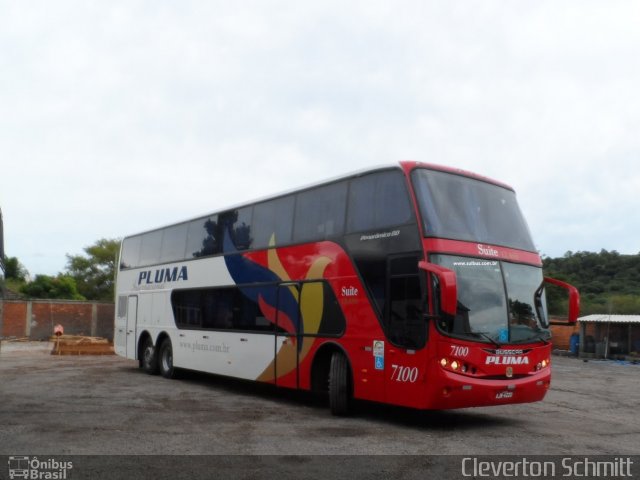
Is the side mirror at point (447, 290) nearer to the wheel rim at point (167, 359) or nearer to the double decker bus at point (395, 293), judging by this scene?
the double decker bus at point (395, 293)

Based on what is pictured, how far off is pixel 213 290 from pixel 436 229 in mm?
6924

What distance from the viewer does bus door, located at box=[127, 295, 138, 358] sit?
19.0 metres

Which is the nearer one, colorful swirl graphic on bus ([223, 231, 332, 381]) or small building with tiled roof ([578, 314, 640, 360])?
colorful swirl graphic on bus ([223, 231, 332, 381])

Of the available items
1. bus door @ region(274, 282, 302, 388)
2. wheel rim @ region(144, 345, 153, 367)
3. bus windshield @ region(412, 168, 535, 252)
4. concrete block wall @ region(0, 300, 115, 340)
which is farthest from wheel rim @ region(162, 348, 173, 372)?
concrete block wall @ region(0, 300, 115, 340)

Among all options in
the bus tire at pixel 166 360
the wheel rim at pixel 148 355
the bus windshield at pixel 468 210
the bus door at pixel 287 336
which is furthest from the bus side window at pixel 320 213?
the wheel rim at pixel 148 355

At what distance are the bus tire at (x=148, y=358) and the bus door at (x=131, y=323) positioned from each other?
45cm

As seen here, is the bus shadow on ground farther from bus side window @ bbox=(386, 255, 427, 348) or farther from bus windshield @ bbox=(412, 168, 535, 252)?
bus windshield @ bbox=(412, 168, 535, 252)

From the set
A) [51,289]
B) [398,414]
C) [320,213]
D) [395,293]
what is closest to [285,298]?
[320,213]

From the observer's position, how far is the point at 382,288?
9.91 meters

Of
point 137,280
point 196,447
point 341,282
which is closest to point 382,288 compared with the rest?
point 341,282

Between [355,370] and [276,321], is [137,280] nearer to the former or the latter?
[276,321]

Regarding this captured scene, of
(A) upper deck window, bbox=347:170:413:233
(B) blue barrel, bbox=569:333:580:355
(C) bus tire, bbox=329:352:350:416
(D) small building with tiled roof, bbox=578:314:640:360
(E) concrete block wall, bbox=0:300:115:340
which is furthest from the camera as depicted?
(E) concrete block wall, bbox=0:300:115:340

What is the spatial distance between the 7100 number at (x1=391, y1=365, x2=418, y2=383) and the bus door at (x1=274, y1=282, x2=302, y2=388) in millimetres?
2623
